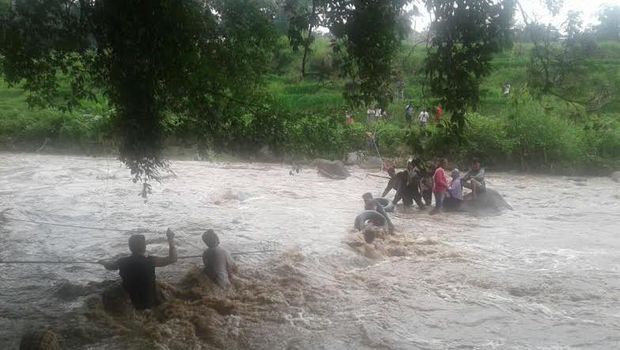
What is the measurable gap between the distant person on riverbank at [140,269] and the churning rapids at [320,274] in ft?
0.82

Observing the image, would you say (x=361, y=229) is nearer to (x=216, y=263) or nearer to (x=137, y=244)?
(x=216, y=263)

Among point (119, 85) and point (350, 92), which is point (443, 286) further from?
point (119, 85)

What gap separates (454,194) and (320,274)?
6.25 metres

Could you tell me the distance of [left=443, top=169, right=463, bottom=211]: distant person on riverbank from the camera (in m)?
14.7

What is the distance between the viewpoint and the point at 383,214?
12.1 m

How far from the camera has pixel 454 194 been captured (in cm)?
1468

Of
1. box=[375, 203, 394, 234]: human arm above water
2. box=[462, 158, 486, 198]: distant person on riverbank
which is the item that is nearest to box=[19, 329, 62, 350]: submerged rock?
box=[375, 203, 394, 234]: human arm above water

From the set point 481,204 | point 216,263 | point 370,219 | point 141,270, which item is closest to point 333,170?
point 481,204

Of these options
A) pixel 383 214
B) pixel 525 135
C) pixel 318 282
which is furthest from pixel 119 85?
pixel 525 135

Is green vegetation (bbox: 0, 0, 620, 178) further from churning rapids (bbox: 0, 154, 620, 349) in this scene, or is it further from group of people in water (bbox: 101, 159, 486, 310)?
churning rapids (bbox: 0, 154, 620, 349)

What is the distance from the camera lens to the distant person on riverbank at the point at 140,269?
743 cm

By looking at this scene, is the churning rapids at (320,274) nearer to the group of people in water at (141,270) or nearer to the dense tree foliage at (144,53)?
the group of people in water at (141,270)

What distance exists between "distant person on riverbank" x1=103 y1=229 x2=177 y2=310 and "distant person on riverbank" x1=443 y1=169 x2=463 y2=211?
906 cm

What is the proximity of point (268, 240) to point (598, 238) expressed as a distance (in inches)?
287
